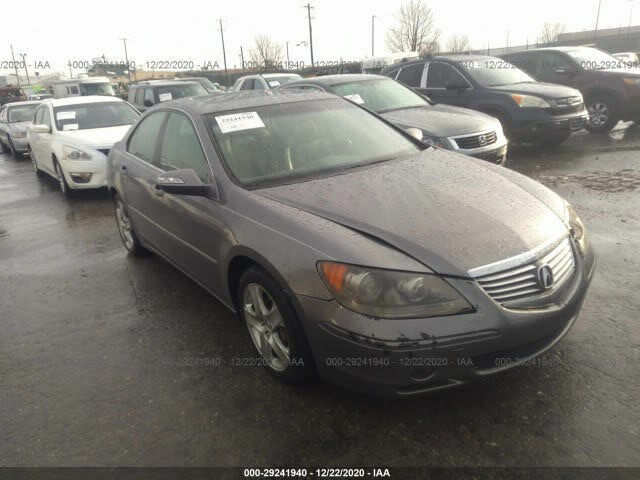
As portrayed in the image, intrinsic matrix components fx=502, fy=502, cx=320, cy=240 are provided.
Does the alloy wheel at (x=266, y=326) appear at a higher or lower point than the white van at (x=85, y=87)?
lower

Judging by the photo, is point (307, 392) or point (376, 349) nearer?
point (376, 349)

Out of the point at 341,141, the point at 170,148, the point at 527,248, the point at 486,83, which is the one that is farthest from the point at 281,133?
the point at 486,83

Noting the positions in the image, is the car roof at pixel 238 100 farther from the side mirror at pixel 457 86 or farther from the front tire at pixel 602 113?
the front tire at pixel 602 113

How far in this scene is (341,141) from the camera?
3.51 m

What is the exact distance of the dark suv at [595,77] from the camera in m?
9.62

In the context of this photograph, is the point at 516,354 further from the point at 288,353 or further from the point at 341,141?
the point at 341,141

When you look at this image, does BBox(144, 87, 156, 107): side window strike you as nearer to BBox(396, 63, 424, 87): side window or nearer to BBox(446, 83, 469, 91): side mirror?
BBox(396, 63, 424, 87): side window

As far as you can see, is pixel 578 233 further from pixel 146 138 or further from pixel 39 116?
pixel 39 116

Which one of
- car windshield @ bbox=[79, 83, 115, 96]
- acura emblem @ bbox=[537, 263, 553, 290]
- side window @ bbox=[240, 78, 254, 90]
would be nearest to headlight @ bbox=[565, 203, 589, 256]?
acura emblem @ bbox=[537, 263, 553, 290]

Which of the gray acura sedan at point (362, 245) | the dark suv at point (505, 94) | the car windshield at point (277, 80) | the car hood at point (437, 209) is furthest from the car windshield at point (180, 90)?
the car hood at point (437, 209)

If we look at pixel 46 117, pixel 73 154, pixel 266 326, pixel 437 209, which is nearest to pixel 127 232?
pixel 266 326

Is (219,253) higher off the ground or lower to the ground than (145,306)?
higher

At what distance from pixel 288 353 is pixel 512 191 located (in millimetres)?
A: 1568

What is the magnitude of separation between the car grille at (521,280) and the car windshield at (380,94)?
529 cm
